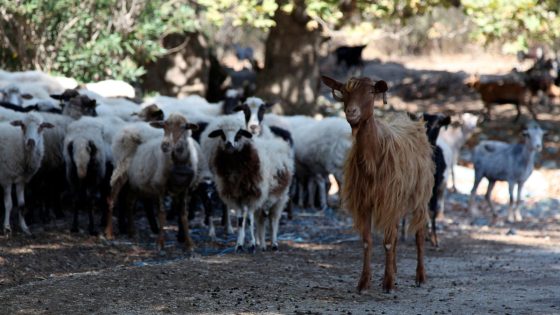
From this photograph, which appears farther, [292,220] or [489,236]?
[292,220]

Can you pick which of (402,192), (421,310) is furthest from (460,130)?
(421,310)

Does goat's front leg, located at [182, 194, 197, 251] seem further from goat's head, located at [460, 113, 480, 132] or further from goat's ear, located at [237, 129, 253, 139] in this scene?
goat's head, located at [460, 113, 480, 132]

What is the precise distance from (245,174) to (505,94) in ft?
56.4

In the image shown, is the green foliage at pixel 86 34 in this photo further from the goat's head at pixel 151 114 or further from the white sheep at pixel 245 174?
the white sheep at pixel 245 174

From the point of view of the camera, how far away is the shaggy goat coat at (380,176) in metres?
8.64

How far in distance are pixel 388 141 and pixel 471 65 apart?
31114mm

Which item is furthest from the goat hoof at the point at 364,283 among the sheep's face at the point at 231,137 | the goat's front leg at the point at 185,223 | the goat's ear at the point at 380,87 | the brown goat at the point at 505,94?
the brown goat at the point at 505,94

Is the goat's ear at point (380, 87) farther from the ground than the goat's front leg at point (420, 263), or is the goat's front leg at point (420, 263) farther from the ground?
the goat's ear at point (380, 87)

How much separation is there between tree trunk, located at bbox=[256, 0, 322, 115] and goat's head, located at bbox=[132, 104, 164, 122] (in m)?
7.86

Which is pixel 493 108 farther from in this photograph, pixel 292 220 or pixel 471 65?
pixel 292 220

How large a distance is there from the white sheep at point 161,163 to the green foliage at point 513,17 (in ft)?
26.4

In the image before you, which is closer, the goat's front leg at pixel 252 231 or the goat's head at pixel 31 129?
the goat's front leg at pixel 252 231

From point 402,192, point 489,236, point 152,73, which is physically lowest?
point 489,236

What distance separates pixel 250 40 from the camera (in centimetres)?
4991
